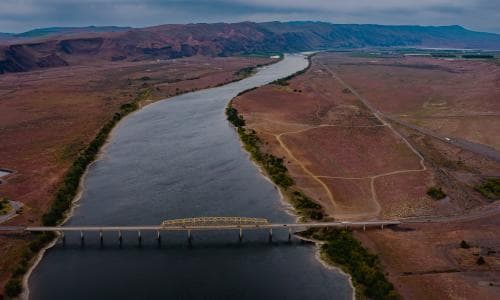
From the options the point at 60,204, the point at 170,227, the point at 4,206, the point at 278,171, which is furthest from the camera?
the point at 278,171

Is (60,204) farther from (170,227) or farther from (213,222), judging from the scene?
(213,222)

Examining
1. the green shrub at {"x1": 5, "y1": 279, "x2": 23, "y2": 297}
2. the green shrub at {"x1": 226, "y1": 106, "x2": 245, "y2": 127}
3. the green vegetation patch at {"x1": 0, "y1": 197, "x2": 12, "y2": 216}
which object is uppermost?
the green shrub at {"x1": 226, "y1": 106, "x2": 245, "y2": 127}

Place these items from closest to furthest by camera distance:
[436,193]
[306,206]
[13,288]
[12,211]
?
[13,288] → [12,211] → [306,206] → [436,193]

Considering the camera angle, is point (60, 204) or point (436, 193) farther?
point (436, 193)

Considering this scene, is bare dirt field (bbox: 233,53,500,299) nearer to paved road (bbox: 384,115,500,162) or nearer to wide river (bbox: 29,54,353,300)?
paved road (bbox: 384,115,500,162)

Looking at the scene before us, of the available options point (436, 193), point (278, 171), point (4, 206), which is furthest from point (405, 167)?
point (4, 206)

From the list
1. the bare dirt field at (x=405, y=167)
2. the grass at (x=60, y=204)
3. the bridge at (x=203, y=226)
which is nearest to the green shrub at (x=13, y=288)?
the grass at (x=60, y=204)

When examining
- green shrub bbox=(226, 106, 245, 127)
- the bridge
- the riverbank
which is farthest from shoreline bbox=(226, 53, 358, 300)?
green shrub bbox=(226, 106, 245, 127)

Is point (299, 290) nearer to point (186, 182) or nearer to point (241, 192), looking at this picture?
point (241, 192)
